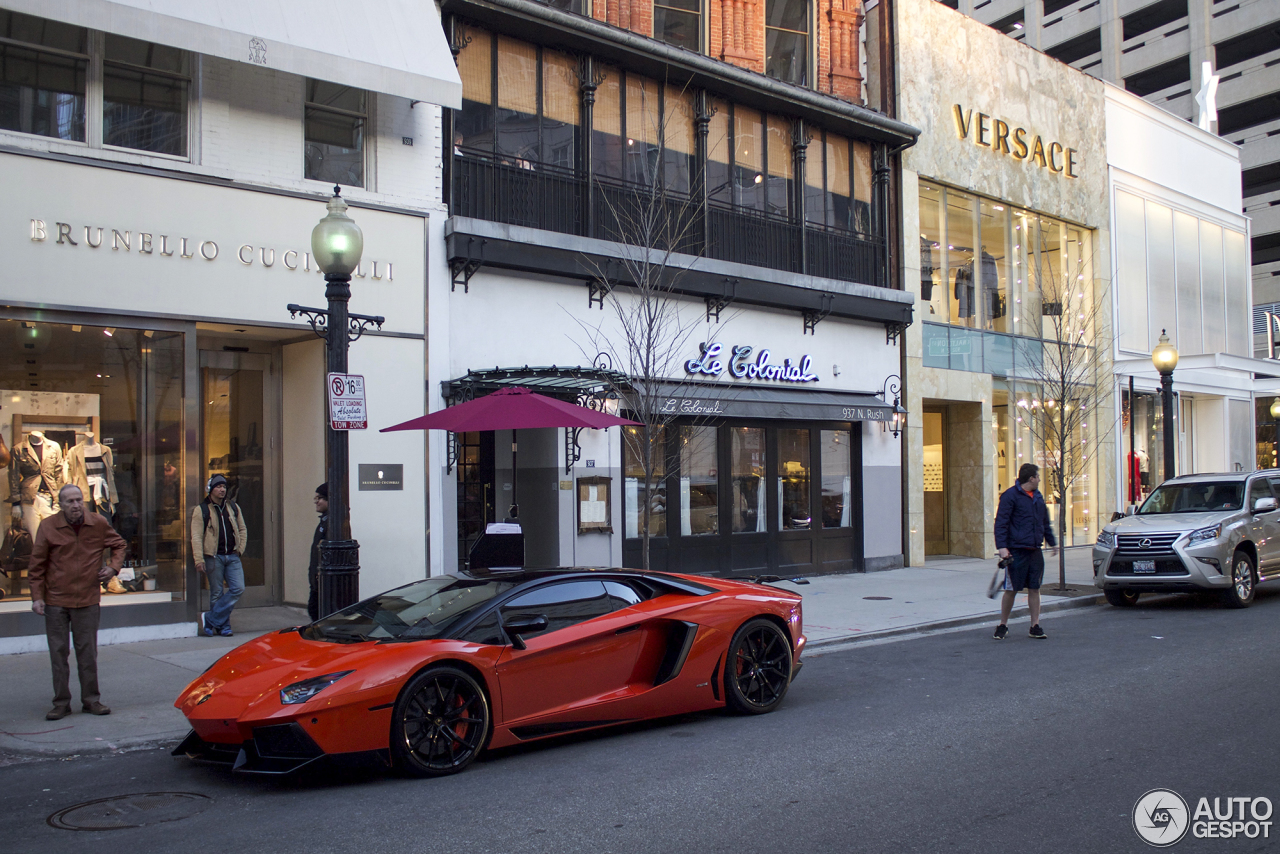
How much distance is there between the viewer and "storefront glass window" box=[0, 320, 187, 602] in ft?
35.2

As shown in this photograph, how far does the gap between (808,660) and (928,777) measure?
4599mm

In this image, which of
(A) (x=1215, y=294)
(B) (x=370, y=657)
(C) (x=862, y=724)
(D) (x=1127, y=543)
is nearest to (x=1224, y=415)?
(A) (x=1215, y=294)

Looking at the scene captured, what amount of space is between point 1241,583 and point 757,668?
30.6ft

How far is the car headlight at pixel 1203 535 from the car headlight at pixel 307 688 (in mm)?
11814

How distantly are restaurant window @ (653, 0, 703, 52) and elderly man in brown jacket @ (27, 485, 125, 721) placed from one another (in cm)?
1214

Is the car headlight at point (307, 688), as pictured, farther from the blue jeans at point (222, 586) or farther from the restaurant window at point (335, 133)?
the restaurant window at point (335, 133)

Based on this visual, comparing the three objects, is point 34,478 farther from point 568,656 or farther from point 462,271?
point 568,656

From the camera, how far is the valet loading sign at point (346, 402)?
8.31 metres

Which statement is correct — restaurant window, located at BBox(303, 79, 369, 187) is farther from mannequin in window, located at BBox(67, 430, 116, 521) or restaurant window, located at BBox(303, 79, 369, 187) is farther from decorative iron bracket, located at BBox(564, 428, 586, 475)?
decorative iron bracket, located at BBox(564, 428, 586, 475)

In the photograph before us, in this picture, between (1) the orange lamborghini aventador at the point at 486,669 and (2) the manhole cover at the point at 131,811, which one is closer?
(2) the manhole cover at the point at 131,811

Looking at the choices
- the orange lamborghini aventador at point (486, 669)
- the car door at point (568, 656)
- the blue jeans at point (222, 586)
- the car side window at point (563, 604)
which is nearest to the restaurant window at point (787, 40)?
the blue jeans at point (222, 586)

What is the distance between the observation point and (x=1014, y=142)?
22266 mm

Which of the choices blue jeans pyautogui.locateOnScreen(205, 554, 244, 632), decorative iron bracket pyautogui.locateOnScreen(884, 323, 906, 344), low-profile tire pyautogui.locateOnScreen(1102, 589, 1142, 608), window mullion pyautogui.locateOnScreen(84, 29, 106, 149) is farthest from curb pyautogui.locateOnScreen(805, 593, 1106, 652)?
window mullion pyautogui.locateOnScreen(84, 29, 106, 149)

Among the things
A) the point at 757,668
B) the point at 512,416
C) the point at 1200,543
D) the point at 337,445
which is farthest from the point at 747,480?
the point at 337,445
